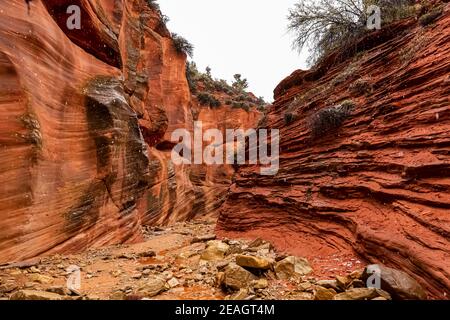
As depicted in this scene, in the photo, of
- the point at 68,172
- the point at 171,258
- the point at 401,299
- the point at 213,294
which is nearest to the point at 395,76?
the point at 401,299

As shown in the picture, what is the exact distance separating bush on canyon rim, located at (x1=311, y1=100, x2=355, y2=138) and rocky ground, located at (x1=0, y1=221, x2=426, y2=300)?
11.0ft

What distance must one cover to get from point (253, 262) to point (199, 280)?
1016mm

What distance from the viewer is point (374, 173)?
19.6 ft

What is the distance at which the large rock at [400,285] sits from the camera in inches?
140

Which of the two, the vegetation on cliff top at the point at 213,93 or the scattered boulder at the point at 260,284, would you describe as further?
the vegetation on cliff top at the point at 213,93

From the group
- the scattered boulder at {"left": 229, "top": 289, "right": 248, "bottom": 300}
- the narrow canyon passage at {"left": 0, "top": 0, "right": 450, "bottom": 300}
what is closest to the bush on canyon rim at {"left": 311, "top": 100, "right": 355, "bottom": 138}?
the narrow canyon passage at {"left": 0, "top": 0, "right": 450, "bottom": 300}

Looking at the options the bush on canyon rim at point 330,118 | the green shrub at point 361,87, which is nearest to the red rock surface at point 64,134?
the bush on canyon rim at point 330,118

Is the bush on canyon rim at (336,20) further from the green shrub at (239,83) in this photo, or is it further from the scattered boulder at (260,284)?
the green shrub at (239,83)

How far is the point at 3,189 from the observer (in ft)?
18.3

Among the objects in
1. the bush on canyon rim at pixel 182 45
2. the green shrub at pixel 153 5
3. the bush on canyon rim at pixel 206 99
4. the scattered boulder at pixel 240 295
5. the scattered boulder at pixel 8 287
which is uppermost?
the green shrub at pixel 153 5

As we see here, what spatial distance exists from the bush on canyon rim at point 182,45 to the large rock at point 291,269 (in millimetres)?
17849
